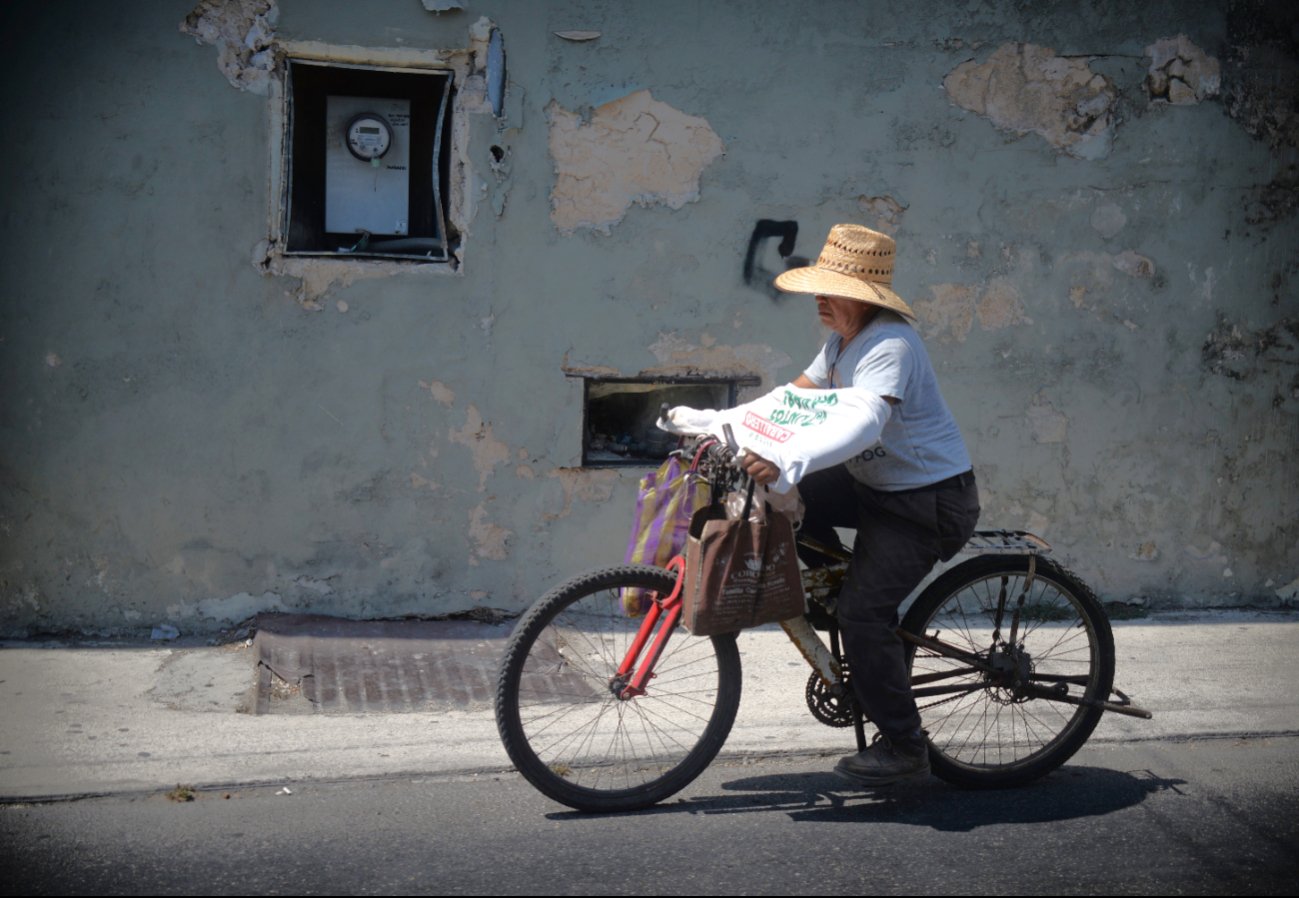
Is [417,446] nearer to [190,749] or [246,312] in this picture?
[246,312]

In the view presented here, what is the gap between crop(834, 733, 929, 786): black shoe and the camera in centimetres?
416

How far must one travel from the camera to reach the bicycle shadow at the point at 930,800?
416 centimetres

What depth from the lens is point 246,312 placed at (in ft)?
19.5

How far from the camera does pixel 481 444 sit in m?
6.21

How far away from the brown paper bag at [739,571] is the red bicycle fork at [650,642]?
72mm

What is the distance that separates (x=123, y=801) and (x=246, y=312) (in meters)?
2.52

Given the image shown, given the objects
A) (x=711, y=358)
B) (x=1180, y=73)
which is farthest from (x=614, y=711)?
(x=1180, y=73)

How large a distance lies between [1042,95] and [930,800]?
3.85 m

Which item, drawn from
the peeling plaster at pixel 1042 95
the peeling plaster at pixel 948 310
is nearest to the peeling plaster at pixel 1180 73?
the peeling plaster at pixel 1042 95

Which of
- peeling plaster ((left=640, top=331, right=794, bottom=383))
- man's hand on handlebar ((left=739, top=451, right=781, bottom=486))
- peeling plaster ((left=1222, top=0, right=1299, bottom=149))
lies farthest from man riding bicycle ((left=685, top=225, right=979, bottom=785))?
peeling plaster ((left=1222, top=0, right=1299, bottom=149))

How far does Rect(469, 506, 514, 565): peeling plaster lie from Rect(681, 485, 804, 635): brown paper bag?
2.42m

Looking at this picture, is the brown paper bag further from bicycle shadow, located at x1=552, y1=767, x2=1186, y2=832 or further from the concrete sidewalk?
the concrete sidewalk

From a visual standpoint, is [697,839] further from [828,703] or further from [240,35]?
[240,35]

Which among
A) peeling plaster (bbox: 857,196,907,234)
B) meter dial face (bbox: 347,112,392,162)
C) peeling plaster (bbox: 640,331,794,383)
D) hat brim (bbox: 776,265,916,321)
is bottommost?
peeling plaster (bbox: 640,331,794,383)
